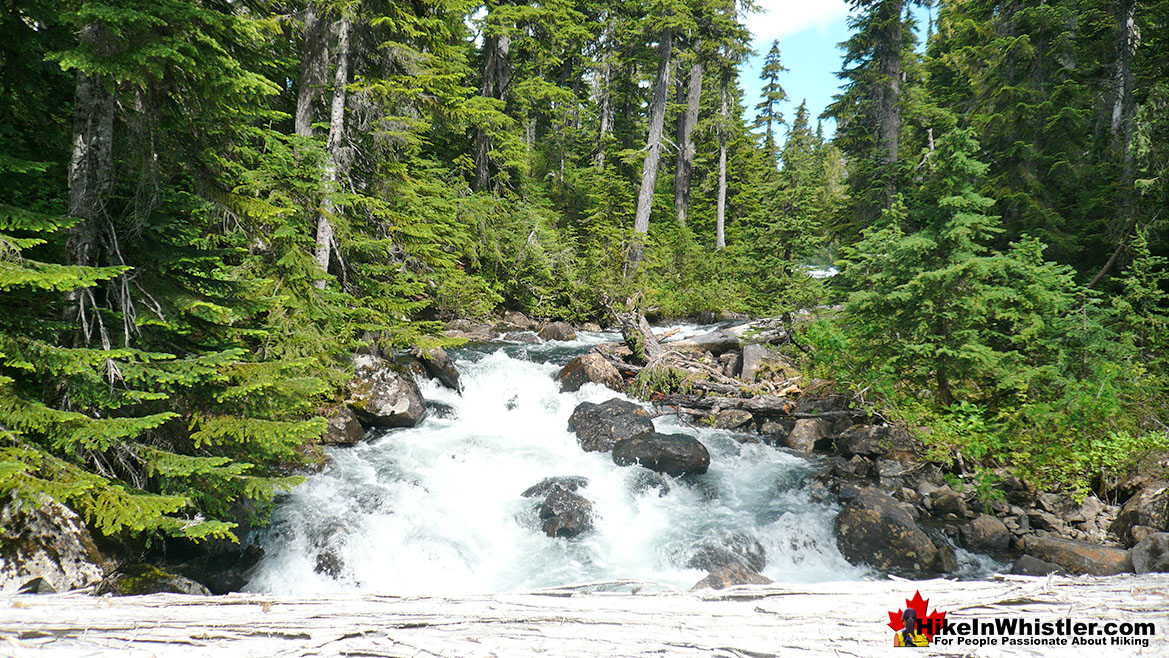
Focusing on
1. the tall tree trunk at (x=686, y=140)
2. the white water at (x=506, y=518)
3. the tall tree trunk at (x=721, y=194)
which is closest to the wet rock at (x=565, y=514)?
the white water at (x=506, y=518)

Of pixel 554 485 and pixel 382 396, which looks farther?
pixel 382 396

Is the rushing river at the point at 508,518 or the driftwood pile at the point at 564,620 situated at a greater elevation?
the driftwood pile at the point at 564,620

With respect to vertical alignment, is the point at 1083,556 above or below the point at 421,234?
below

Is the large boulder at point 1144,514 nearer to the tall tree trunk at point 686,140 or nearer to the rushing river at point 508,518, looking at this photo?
the rushing river at point 508,518

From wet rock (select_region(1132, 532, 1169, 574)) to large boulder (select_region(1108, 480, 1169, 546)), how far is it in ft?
2.32

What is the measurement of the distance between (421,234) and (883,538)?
9645 mm

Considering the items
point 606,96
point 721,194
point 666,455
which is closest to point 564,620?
point 666,455

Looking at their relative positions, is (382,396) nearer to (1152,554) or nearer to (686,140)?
(1152,554)

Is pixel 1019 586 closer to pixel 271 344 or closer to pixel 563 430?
pixel 271 344

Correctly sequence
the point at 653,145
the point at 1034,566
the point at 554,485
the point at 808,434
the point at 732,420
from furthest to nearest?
the point at 653,145, the point at 732,420, the point at 808,434, the point at 554,485, the point at 1034,566

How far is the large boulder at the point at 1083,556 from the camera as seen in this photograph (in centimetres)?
528

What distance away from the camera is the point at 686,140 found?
90.9 feet

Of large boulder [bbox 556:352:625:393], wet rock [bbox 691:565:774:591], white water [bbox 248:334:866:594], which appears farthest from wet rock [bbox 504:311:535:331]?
wet rock [bbox 691:565:774:591]

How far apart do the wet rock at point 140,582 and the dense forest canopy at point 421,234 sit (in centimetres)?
46
